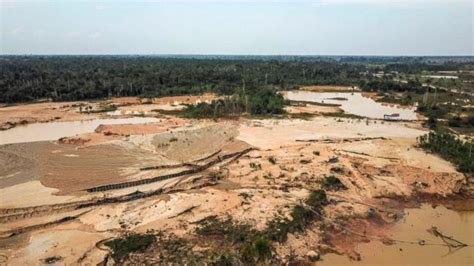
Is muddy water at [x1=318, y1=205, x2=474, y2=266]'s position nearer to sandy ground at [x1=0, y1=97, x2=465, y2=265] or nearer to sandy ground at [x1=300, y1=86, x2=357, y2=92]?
sandy ground at [x1=0, y1=97, x2=465, y2=265]

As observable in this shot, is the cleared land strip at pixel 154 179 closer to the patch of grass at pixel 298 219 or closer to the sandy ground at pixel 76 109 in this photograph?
the patch of grass at pixel 298 219

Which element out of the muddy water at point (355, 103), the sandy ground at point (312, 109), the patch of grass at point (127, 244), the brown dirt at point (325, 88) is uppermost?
the patch of grass at point (127, 244)

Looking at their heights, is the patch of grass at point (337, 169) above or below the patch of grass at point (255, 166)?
above

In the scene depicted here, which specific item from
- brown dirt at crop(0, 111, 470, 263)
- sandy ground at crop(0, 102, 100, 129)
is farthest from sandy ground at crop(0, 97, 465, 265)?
sandy ground at crop(0, 102, 100, 129)

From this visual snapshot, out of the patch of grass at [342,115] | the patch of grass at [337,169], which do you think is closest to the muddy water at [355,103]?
the patch of grass at [342,115]

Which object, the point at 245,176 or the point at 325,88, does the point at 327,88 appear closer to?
the point at 325,88

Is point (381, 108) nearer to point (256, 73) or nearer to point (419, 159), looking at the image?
point (419, 159)

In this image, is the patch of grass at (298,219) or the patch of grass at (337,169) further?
the patch of grass at (337,169)
